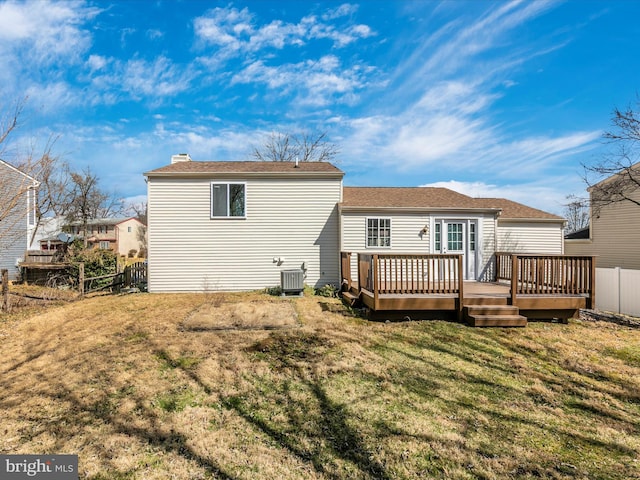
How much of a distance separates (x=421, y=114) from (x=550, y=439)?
13.7 m

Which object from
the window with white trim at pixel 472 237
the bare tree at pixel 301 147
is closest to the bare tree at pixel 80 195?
the bare tree at pixel 301 147

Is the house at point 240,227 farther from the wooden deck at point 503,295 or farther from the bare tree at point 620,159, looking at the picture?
the bare tree at point 620,159

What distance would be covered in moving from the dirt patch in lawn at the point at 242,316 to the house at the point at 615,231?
14720mm

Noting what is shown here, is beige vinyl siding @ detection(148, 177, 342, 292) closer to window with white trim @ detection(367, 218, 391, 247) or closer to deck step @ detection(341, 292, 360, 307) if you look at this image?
window with white trim @ detection(367, 218, 391, 247)

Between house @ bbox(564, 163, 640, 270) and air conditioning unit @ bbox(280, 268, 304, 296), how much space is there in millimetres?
13540

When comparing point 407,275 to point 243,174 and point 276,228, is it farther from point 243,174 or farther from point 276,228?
point 243,174

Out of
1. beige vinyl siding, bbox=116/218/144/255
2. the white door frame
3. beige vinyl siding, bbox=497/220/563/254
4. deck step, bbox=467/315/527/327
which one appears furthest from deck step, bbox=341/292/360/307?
beige vinyl siding, bbox=116/218/144/255

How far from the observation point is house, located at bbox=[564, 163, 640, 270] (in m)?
14.5

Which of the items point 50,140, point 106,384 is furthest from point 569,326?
point 50,140

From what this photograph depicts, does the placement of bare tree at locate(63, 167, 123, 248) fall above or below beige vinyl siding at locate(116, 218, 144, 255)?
above

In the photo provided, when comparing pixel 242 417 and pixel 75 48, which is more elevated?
pixel 75 48

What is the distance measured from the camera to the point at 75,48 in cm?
994

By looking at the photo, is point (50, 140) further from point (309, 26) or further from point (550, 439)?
point (550, 439)

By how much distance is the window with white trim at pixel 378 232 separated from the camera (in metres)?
11.2
